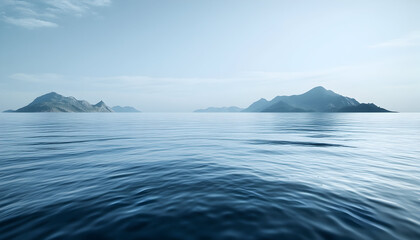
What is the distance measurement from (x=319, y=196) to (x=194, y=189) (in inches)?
221

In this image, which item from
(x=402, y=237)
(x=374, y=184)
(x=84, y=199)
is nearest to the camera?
(x=402, y=237)

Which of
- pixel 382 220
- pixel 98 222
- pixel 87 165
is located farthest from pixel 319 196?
pixel 87 165

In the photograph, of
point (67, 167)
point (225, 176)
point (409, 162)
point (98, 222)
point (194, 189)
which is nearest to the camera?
point (98, 222)

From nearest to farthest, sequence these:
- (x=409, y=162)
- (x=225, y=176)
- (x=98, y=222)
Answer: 1. (x=98, y=222)
2. (x=225, y=176)
3. (x=409, y=162)

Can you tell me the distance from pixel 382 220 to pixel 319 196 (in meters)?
2.10

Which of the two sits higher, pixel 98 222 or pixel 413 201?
pixel 98 222

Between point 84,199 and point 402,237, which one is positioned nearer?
point 402,237

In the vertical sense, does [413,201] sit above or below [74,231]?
below

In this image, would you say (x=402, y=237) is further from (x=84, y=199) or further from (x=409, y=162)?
(x=409, y=162)

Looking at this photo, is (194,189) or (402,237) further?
(194,189)

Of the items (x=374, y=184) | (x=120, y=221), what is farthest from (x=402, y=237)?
(x=120, y=221)

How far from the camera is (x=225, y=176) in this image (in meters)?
10.5

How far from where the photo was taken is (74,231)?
17.8ft

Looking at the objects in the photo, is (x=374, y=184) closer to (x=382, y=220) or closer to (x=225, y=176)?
(x=382, y=220)
